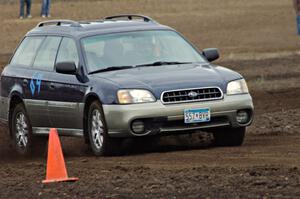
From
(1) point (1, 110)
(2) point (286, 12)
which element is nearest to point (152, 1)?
(2) point (286, 12)

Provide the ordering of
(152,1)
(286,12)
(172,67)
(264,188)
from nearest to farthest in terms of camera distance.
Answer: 1. (264,188)
2. (172,67)
3. (286,12)
4. (152,1)

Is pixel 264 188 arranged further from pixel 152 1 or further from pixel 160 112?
pixel 152 1

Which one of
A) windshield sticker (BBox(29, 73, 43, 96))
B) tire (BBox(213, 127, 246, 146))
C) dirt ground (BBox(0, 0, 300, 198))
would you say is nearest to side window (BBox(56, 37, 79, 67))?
windshield sticker (BBox(29, 73, 43, 96))

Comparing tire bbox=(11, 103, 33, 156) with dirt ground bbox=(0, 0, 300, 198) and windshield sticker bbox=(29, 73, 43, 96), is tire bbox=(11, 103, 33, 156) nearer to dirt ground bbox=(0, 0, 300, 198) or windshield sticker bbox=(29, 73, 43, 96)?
dirt ground bbox=(0, 0, 300, 198)

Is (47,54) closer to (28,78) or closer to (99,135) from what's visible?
(28,78)

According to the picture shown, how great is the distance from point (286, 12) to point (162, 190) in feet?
121

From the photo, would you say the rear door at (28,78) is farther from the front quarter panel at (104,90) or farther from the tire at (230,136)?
the tire at (230,136)

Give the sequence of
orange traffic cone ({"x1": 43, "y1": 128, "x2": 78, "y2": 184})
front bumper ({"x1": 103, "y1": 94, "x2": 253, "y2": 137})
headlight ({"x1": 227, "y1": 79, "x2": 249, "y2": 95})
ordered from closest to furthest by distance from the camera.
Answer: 1. orange traffic cone ({"x1": 43, "y1": 128, "x2": 78, "y2": 184})
2. front bumper ({"x1": 103, "y1": 94, "x2": 253, "y2": 137})
3. headlight ({"x1": 227, "y1": 79, "x2": 249, "y2": 95})

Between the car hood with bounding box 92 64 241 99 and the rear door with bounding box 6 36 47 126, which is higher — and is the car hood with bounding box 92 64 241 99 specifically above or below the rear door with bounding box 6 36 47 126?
above

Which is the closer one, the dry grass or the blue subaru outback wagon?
the blue subaru outback wagon

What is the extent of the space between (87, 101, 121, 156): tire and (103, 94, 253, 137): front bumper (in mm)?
135

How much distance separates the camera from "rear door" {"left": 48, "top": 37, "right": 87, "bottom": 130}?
45.1 feet

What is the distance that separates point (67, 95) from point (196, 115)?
5.98 feet

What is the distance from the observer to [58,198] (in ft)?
32.2
